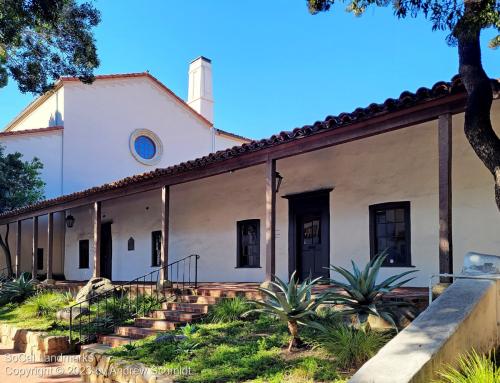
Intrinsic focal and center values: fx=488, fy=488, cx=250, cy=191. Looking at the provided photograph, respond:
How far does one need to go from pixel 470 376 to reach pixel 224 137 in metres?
22.9

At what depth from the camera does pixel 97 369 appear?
24.8 ft

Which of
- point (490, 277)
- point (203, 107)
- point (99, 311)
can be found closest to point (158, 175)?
point (99, 311)

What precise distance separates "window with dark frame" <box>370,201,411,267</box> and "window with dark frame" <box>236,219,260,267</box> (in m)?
3.32

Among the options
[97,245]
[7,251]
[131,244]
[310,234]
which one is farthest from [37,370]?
[7,251]

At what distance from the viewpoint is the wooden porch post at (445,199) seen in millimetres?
6516

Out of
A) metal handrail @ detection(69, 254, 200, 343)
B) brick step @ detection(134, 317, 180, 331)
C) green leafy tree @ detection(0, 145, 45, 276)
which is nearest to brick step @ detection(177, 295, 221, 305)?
metal handrail @ detection(69, 254, 200, 343)

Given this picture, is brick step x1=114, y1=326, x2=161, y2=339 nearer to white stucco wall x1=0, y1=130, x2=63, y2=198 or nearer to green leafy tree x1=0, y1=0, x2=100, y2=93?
green leafy tree x1=0, y1=0, x2=100, y2=93

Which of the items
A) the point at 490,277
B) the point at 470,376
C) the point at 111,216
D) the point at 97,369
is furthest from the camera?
the point at 111,216

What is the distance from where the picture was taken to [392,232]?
31.7ft

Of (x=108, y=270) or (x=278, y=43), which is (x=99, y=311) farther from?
(x=278, y=43)

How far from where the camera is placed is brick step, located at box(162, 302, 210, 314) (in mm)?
9109

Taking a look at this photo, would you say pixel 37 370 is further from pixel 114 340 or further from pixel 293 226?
pixel 293 226

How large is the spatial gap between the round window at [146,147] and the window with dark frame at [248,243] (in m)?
11.2

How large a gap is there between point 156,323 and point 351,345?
4.52 m
